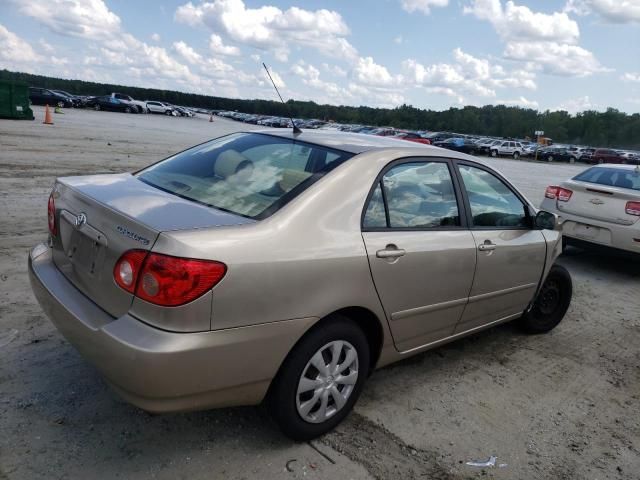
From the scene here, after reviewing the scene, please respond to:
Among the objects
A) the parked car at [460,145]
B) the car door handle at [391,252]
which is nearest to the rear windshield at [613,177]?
the car door handle at [391,252]

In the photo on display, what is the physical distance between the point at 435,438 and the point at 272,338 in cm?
122

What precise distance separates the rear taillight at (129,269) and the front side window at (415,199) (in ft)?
3.94

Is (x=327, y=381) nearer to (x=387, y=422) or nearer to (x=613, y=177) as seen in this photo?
(x=387, y=422)

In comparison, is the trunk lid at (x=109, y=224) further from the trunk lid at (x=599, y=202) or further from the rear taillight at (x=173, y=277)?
the trunk lid at (x=599, y=202)

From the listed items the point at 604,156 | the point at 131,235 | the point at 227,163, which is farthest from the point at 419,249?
the point at 604,156

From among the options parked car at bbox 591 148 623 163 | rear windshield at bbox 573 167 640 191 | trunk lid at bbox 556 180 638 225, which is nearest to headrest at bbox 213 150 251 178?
trunk lid at bbox 556 180 638 225

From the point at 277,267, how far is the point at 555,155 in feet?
177

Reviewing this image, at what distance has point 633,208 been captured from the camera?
672 centimetres

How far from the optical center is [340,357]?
116 inches

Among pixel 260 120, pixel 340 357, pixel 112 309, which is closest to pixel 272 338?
pixel 340 357

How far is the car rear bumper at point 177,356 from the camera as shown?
90.3 inches

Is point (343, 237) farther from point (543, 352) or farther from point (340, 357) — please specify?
point (543, 352)

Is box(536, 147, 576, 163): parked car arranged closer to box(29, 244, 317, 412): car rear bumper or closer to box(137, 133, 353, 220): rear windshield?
box(137, 133, 353, 220): rear windshield

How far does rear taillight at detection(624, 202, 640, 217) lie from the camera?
6684mm
